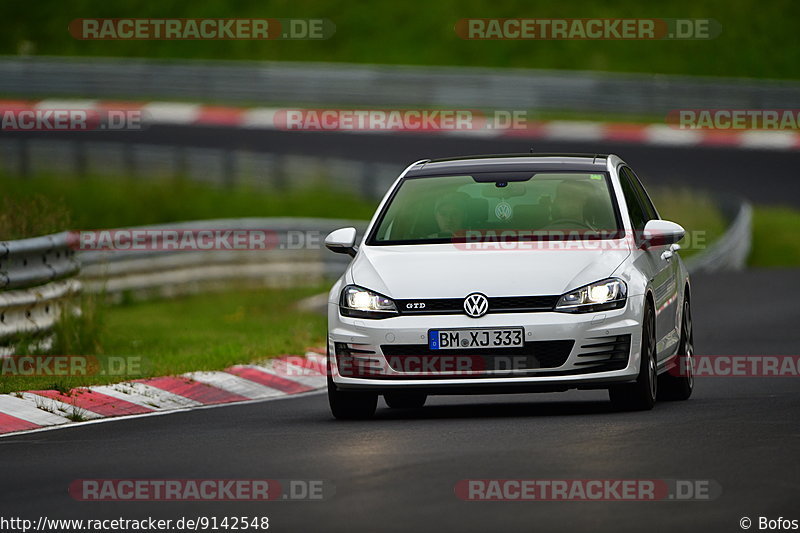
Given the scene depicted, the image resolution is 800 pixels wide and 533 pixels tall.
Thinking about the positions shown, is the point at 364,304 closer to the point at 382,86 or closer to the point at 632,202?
the point at 632,202

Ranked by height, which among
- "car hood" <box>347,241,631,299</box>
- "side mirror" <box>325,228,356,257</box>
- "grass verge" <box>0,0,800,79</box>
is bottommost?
"car hood" <box>347,241,631,299</box>

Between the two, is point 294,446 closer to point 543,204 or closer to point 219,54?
point 543,204

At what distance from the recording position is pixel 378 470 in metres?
8.25

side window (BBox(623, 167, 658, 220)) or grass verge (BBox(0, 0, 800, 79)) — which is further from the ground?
grass verge (BBox(0, 0, 800, 79))

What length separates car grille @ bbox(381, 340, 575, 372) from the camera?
10.3 m

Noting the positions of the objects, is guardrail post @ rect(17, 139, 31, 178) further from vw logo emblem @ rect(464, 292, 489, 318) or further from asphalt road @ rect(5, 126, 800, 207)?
vw logo emblem @ rect(464, 292, 489, 318)

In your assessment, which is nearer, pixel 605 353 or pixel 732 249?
pixel 605 353

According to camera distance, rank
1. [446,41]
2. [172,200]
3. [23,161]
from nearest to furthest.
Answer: [172,200], [23,161], [446,41]

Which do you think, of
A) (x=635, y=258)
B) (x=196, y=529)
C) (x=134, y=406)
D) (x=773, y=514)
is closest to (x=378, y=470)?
(x=196, y=529)

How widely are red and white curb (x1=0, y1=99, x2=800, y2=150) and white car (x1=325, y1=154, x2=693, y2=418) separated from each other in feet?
89.0

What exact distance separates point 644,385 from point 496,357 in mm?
1013

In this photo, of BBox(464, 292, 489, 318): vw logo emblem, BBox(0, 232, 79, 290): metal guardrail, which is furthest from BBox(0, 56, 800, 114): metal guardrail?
BBox(464, 292, 489, 318): vw logo emblem

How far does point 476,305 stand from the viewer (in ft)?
33.8

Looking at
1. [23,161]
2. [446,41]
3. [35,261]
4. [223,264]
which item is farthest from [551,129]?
[35,261]
